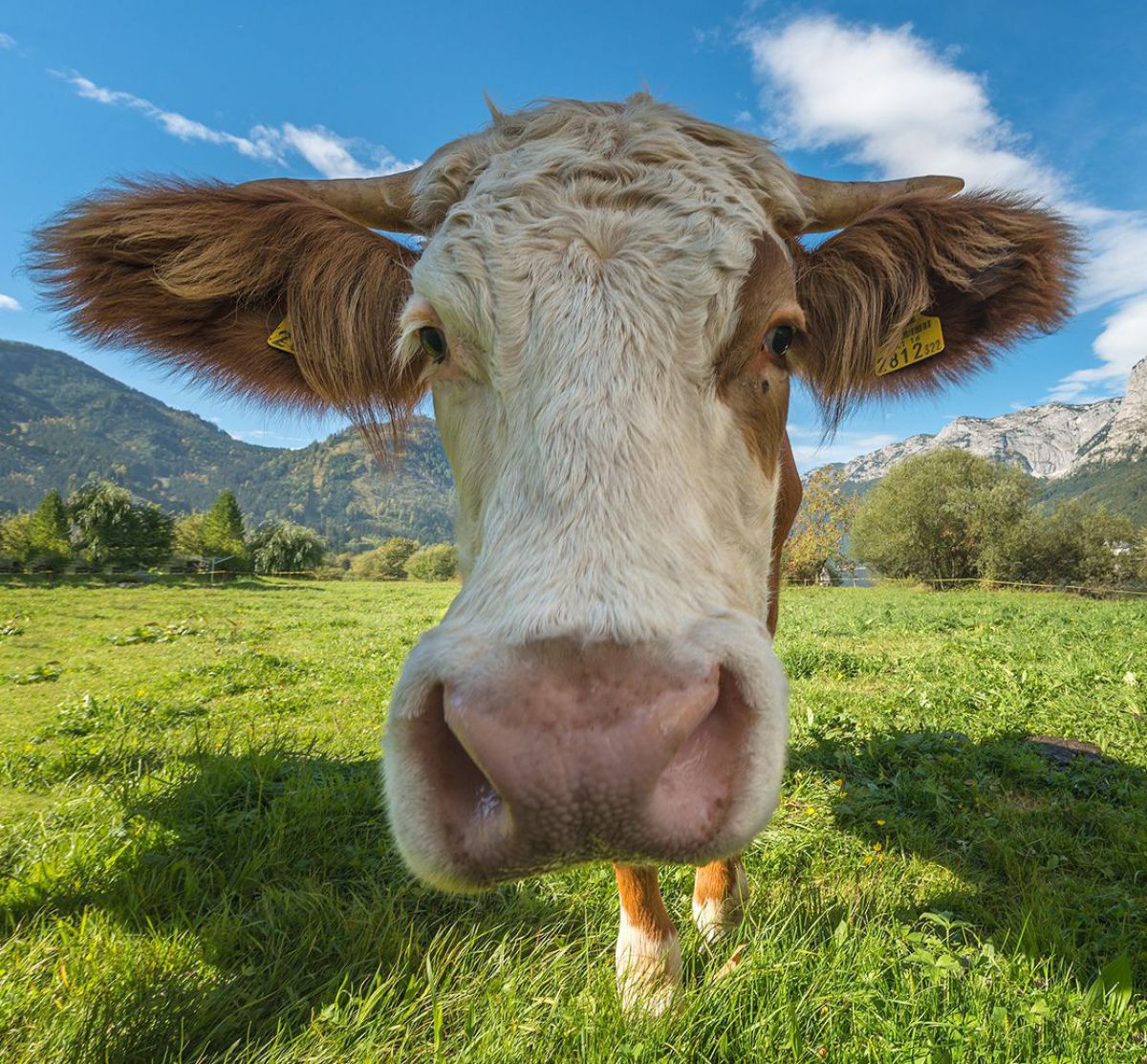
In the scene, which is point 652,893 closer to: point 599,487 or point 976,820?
point 599,487

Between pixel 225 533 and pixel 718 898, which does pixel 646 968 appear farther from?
pixel 225 533

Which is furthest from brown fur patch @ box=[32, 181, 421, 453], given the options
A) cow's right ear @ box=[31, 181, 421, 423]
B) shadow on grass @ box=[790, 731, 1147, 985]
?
shadow on grass @ box=[790, 731, 1147, 985]

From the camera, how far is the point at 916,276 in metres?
2.55

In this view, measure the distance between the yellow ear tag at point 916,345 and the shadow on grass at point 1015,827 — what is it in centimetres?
225

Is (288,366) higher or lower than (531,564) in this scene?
higher

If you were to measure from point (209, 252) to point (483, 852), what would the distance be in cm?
246

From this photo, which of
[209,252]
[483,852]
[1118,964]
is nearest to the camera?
[483,852]

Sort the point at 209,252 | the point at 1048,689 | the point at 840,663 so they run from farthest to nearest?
1. the point at 840,663
2. the point at 1048,689
3. the point at 209,252

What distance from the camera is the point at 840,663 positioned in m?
8.23

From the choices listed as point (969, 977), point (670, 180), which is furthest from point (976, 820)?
point (670, 180)

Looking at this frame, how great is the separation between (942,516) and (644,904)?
160ft

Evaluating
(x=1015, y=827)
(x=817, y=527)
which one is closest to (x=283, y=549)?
(x=817, y=527)

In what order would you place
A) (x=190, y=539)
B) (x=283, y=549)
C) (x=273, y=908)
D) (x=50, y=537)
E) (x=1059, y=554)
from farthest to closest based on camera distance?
(x=283, y=549), (x=190, y=539), (x=50, y=537), (x=1059, y=554), (x=273, y=908)

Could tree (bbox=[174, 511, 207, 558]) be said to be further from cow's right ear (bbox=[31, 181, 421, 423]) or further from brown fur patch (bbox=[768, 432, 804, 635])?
brown fur patch (bbox=[768, 432, 804, 635])
